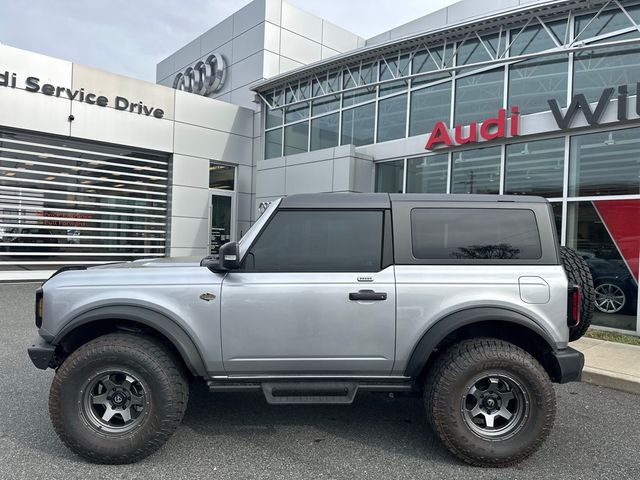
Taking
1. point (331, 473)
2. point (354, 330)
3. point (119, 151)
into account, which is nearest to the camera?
point (331, 473)

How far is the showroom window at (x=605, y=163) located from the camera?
24.9 ft

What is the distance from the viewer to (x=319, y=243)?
11.3ft

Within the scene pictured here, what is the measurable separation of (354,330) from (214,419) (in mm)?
1568

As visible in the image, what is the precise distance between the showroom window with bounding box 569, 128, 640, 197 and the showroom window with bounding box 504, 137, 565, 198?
0.79 feet

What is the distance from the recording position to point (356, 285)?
3305mm

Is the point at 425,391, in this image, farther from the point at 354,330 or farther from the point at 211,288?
the point at 211,288

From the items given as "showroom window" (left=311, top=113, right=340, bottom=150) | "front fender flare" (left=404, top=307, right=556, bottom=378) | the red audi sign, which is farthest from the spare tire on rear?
"showroom window" (left=311, top=113, right=340, bottom=150)

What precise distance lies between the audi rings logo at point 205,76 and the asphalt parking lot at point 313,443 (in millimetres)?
14340

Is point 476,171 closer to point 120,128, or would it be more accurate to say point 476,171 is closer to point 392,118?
point 392,118

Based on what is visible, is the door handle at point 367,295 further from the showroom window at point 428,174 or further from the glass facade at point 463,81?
the showroom window at point 428,174

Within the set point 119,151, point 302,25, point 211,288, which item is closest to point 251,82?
point 302,25

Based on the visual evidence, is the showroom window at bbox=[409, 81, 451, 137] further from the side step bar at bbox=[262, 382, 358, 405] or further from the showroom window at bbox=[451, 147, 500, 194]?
the side step bar at bbox=[262, 382, 358, 405]

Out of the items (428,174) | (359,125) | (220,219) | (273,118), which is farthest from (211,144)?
(428,174)

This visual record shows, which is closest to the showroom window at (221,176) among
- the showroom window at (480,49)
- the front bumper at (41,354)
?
the showroom window at (480,49)
